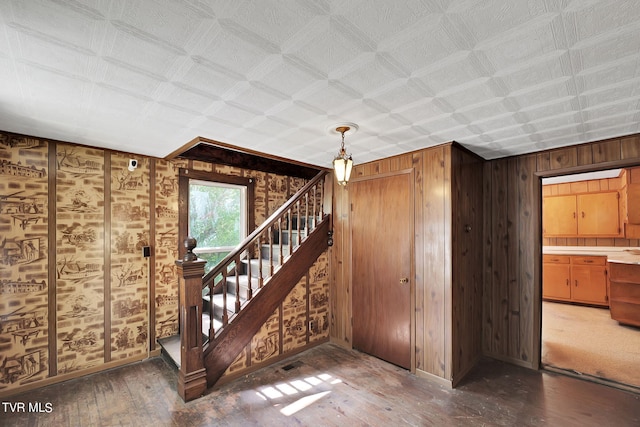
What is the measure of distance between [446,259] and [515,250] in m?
1.18

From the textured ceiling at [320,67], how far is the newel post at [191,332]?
133 centimetres

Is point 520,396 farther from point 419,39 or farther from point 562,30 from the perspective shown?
point 419,39

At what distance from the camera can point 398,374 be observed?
10.2 ft

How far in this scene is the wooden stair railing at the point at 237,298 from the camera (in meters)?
2.68

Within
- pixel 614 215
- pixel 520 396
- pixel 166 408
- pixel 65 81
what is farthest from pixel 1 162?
pixel 614 215

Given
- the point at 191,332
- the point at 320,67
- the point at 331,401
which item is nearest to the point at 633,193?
the point at 331,401

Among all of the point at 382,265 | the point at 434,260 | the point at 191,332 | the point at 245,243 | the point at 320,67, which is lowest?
the point at 191,332

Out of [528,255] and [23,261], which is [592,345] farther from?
[23,261]

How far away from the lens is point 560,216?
622 cm

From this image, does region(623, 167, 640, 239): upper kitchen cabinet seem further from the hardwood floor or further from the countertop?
the hardwood floor

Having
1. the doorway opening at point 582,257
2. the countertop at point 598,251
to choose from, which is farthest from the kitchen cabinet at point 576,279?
the countertop at point 598,251

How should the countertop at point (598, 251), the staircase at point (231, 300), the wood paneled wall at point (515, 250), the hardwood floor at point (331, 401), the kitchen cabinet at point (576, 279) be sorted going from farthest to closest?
the kitchen cabinet at point (576, 279) → the countertop at point (598, 251) → the wood paneled wall at point (515, 250) → the staircase at point (231, 300) → the hardwood floor at point (331, 401)

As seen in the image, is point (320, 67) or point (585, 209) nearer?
point (320, 67)

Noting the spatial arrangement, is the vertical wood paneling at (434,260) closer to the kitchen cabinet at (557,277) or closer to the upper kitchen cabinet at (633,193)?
the upper kitchen cabinet at (633,193)
